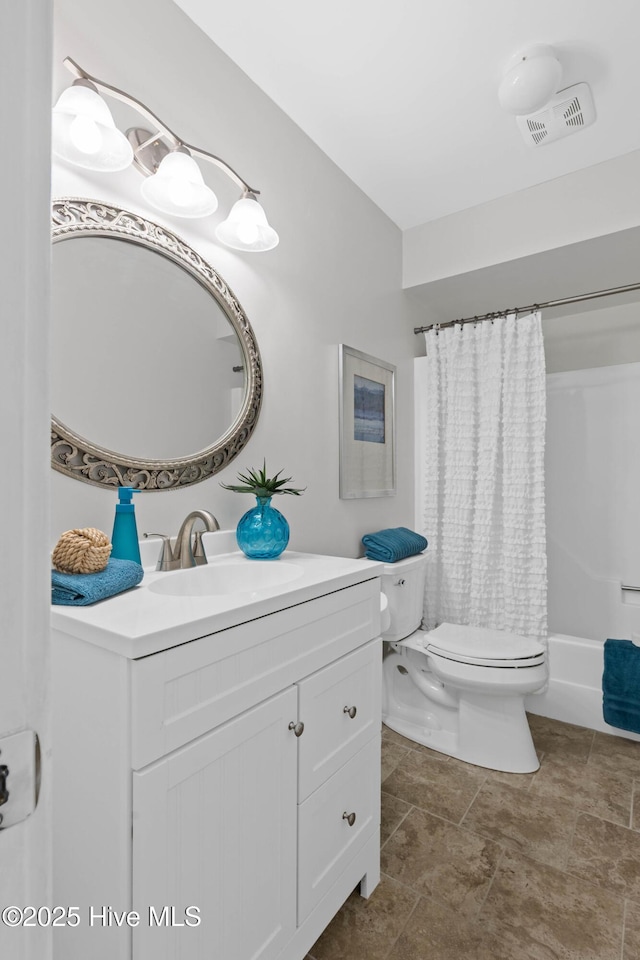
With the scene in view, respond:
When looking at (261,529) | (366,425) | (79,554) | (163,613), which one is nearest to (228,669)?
(163,613)

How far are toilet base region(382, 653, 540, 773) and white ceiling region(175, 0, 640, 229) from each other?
217cm

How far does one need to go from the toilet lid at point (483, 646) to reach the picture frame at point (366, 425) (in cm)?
69

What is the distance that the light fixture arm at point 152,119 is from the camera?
3.68 feet

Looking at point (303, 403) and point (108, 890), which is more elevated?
point (303, 403)

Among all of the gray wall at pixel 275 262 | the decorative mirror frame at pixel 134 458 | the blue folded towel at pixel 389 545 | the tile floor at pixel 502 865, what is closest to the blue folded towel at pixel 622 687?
the tile floor at pixel 502 865

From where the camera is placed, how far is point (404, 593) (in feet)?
7.01

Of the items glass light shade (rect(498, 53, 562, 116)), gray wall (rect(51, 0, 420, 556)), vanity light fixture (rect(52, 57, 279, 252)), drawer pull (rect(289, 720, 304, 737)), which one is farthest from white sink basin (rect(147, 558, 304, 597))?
glass light shade (rect(498, 53, 562, 116))

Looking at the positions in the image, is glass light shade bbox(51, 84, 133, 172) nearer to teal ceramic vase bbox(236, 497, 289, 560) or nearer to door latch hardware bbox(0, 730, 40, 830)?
teal ceramic vase bbox(236, 497, 289, 560)

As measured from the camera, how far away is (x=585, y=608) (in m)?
2.65

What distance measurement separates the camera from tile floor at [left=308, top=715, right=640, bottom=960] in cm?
118

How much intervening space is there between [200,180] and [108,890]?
1.55 meters

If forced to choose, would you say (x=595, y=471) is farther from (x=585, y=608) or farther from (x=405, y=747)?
(x=405, y=747)

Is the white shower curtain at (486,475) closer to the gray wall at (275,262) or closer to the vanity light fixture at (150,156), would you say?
the gray wall at (275,262)

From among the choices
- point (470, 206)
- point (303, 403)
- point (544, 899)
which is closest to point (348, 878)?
point (544, 899)
